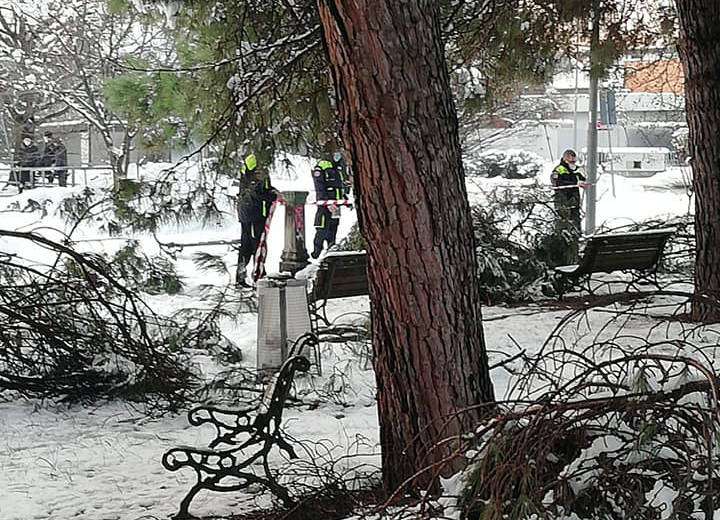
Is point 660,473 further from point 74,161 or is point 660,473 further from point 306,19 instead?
point 74,161

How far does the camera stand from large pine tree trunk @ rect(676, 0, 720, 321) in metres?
8.06

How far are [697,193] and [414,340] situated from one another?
16.3ft

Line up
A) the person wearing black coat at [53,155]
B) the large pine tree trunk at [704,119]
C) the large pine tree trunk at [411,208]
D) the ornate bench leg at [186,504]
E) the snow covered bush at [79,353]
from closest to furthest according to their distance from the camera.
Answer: the large pine tree trunk at [411,208], the ornate bench leg at [186,504], the snow covered bush at [79,353], the large pine tree trunk at [704,119], the person wearing black coat at [53,155]

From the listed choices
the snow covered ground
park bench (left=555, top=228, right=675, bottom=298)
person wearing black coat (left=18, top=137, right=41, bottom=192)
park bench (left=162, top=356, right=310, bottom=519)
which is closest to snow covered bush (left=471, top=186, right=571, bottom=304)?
park bench (left=555, top=228, right=675, bottom=298)

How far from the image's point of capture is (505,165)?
2786 cm

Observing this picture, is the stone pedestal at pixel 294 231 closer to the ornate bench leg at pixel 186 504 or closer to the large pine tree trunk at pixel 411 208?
the ornate bench leg at pixel 186 504

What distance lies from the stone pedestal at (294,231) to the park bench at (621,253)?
3091 mm

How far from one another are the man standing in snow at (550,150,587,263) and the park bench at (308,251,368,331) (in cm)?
331

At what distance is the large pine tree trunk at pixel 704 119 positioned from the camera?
26.5 ft

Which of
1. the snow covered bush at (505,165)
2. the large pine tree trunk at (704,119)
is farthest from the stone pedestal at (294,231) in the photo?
the snow covered bush at (505,165)

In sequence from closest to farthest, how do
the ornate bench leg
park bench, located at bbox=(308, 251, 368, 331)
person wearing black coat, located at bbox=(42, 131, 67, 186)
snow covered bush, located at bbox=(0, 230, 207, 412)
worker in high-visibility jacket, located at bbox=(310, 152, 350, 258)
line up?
the ornate bench leg
snow covered bush, located at bbox=(0, 230, 207, 412)
park bench, located at bbox=(308, 251, 368, 331)
worker in high-visibility jacket, located at bbox=(310, 152, 350, 258)
person wearing black coat, located at bbox=(42, 131, 67, 186)

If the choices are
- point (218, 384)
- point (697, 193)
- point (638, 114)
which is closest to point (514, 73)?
point (697, 193)

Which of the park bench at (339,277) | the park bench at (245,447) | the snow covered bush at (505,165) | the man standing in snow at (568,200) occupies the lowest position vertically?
the park bench at (245,447)

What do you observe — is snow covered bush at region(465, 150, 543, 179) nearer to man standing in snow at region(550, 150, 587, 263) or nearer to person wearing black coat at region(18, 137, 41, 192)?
person wearing black coat at region(18, 137, 41, 192)
